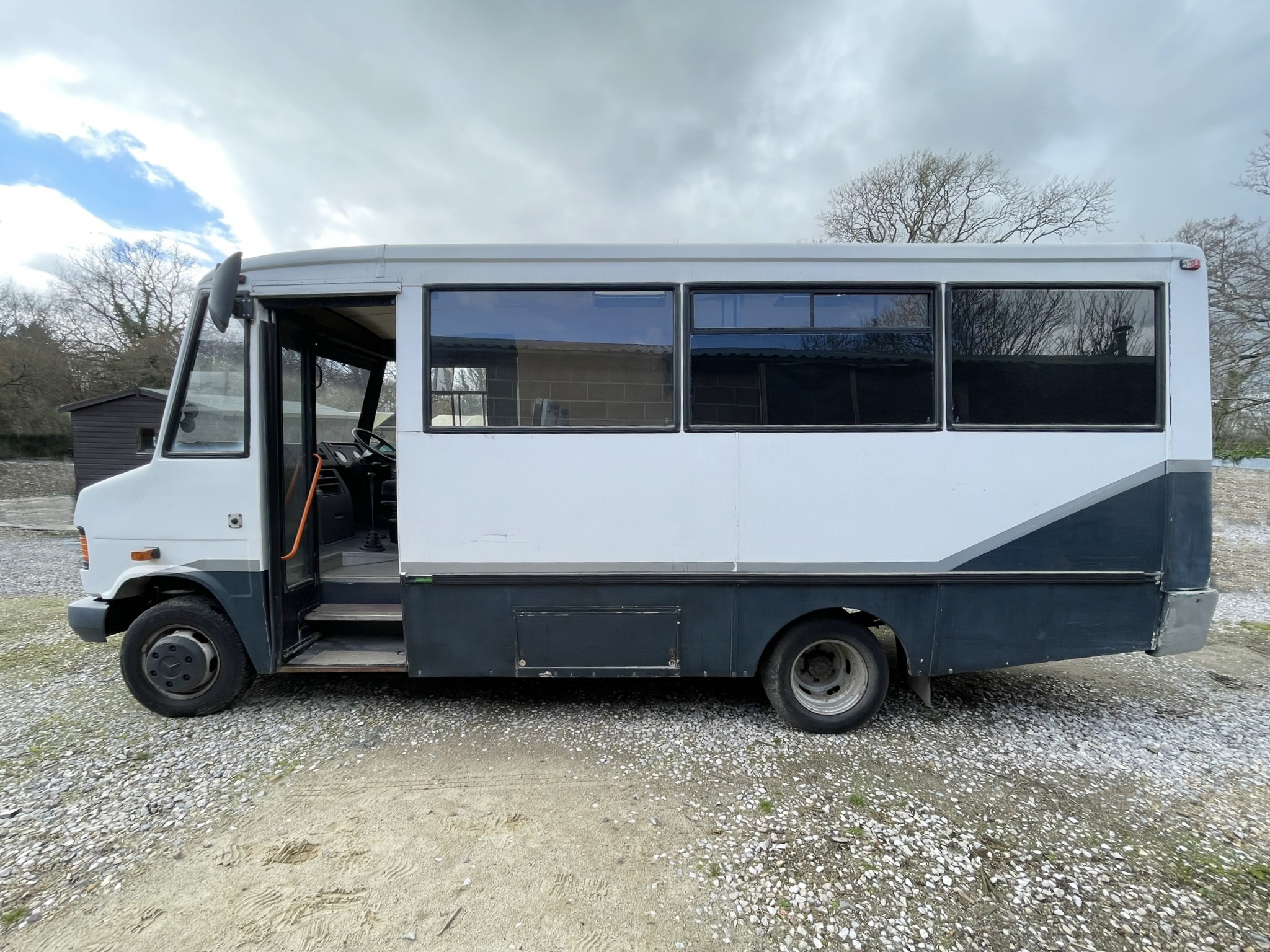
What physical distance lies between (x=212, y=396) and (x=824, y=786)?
13.6 feet

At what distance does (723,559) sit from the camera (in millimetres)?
3078

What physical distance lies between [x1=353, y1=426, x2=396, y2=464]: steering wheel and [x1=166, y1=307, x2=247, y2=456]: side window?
202 centimetres

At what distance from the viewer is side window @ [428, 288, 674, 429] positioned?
3068 mm

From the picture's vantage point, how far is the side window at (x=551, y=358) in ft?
10.1

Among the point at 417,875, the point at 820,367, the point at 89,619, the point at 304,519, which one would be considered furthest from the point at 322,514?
the point at 820,367

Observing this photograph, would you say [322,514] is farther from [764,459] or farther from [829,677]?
[829,677]

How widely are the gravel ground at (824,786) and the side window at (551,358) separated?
192 centimetres

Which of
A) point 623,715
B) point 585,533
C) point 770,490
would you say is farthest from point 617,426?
point 623,715

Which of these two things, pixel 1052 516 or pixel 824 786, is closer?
pixel 824 786

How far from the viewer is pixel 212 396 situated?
10.7 ft

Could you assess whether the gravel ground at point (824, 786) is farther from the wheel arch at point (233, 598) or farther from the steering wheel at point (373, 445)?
the steering wheel at point (373, 445)

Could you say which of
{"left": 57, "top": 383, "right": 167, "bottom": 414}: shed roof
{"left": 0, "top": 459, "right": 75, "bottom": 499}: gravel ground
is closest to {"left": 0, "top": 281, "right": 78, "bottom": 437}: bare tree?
{"left": 0, "top": 459, "right": 75, "bottom": 499}: gravel ground

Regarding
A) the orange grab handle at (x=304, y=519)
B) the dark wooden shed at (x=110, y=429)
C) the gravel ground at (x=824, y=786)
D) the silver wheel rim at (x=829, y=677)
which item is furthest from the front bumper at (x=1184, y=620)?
the dark wooden shed at (x=110, y=429)

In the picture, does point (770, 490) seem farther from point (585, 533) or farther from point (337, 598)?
point (337, 598)
